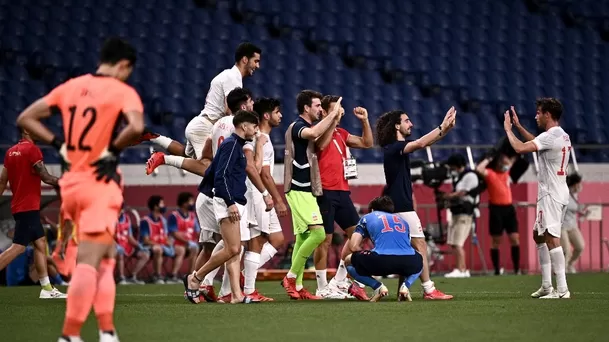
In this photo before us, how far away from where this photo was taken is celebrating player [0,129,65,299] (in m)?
13.2

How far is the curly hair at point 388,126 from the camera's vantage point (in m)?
11.8

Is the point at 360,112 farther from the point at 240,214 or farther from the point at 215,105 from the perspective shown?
the point at 240,214

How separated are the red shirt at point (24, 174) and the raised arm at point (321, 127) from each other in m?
3.45

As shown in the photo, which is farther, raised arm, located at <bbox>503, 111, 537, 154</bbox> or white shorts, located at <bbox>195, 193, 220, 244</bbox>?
white shorts, located at <bbox>195, 193, 220, 244</bbox>

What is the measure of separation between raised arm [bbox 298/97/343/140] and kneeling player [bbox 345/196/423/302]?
1.02 metres

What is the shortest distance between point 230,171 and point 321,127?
4.17 feet

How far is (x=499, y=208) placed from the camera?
19594 millimetres

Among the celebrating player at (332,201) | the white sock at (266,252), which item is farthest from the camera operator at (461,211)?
the white sock at (266,252)

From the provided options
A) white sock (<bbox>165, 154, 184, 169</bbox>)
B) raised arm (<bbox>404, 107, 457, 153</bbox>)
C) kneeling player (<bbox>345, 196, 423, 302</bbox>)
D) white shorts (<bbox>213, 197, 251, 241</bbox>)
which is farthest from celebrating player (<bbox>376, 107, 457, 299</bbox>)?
white sock (<bbox>165, 154, 184, 169</bbox>)

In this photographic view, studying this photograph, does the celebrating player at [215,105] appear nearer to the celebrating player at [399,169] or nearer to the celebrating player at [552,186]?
the celebrating player at [399,169]

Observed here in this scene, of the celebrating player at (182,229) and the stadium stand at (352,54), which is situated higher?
the stadium stand at (352,54)

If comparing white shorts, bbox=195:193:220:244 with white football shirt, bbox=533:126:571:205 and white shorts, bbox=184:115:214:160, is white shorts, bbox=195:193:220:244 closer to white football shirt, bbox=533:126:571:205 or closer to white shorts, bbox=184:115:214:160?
white shorts, bbox=184:115:214:160

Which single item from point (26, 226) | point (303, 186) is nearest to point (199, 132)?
point (303, 186)

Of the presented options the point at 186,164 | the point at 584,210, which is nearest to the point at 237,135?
the point at 186,164
